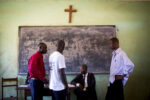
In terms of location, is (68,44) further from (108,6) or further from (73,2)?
(108,6)

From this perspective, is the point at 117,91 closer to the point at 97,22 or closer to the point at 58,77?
the point at 58,77

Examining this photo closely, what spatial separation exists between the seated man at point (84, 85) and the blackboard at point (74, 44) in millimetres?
312

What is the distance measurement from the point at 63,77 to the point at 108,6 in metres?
2.26

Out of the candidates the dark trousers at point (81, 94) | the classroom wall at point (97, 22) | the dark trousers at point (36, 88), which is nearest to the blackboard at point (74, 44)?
the classroom wall at point (97, 22)

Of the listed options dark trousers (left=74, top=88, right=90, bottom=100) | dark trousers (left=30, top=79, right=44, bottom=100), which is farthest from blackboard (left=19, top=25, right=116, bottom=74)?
dark trousers (left=30, top=79, right=44, bottom=100)

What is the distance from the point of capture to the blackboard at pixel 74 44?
423 cm

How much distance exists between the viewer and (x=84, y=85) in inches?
154

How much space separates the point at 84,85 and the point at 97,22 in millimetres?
1468

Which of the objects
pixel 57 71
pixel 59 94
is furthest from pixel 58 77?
pixel 59 94

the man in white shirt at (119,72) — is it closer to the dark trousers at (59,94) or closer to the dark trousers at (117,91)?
the dark trousers at (117,91)

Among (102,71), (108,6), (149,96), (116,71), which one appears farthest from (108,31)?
(149,96)

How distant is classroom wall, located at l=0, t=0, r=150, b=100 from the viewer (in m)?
4.25

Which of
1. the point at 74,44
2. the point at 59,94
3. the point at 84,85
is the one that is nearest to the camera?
the point at 59,94

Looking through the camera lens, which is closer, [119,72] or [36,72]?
[36,72]
